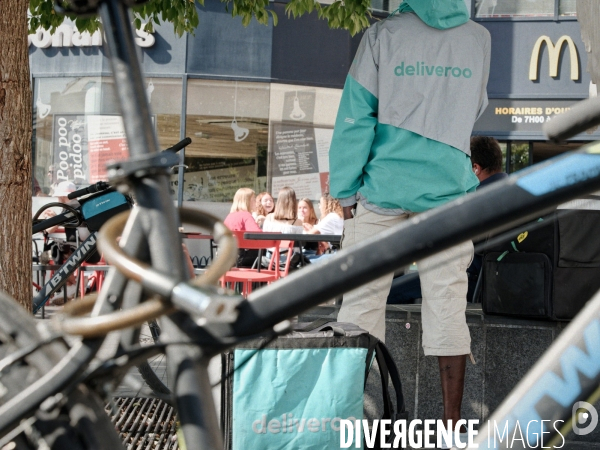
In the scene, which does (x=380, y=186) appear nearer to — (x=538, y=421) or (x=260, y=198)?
(x=538, y=421)

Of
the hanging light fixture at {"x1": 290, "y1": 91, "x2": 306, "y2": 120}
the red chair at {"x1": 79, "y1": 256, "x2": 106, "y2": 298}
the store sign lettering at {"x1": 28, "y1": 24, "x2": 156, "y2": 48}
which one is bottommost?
the red chair at {"x1": 79, "y1": 256, "x2": 106, "y2": 298}

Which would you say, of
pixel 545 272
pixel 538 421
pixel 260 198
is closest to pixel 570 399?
pixel 538 421

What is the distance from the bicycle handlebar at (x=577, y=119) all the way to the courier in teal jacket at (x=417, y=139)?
8.39 feet

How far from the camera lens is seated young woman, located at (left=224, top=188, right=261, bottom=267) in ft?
28.6

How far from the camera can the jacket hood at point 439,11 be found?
3912 mm

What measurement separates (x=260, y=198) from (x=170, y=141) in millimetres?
3182

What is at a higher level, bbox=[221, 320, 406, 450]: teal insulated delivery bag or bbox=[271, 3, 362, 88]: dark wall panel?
bbox=[271, 3, 362, 88]: dark wall panel

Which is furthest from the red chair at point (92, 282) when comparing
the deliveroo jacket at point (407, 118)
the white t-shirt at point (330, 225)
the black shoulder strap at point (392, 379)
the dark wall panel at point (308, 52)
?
the dark wall panel at point (308, 52)

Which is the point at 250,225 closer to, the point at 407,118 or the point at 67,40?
the point at 407,118

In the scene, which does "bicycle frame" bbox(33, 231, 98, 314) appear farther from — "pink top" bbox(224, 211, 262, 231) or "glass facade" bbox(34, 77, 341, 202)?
"glass facade" bbox(34, 77, 341, 202)

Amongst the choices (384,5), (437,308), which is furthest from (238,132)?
(437,308)

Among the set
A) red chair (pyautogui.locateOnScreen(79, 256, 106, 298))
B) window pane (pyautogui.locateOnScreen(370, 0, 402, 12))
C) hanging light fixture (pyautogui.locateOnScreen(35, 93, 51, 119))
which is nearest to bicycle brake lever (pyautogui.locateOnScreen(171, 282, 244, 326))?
red chair (pyautogui.locateOnScreen(79, 256, 106, 298))

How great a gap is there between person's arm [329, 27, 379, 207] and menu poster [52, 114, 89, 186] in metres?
10.2

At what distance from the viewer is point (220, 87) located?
1351 centimetres
